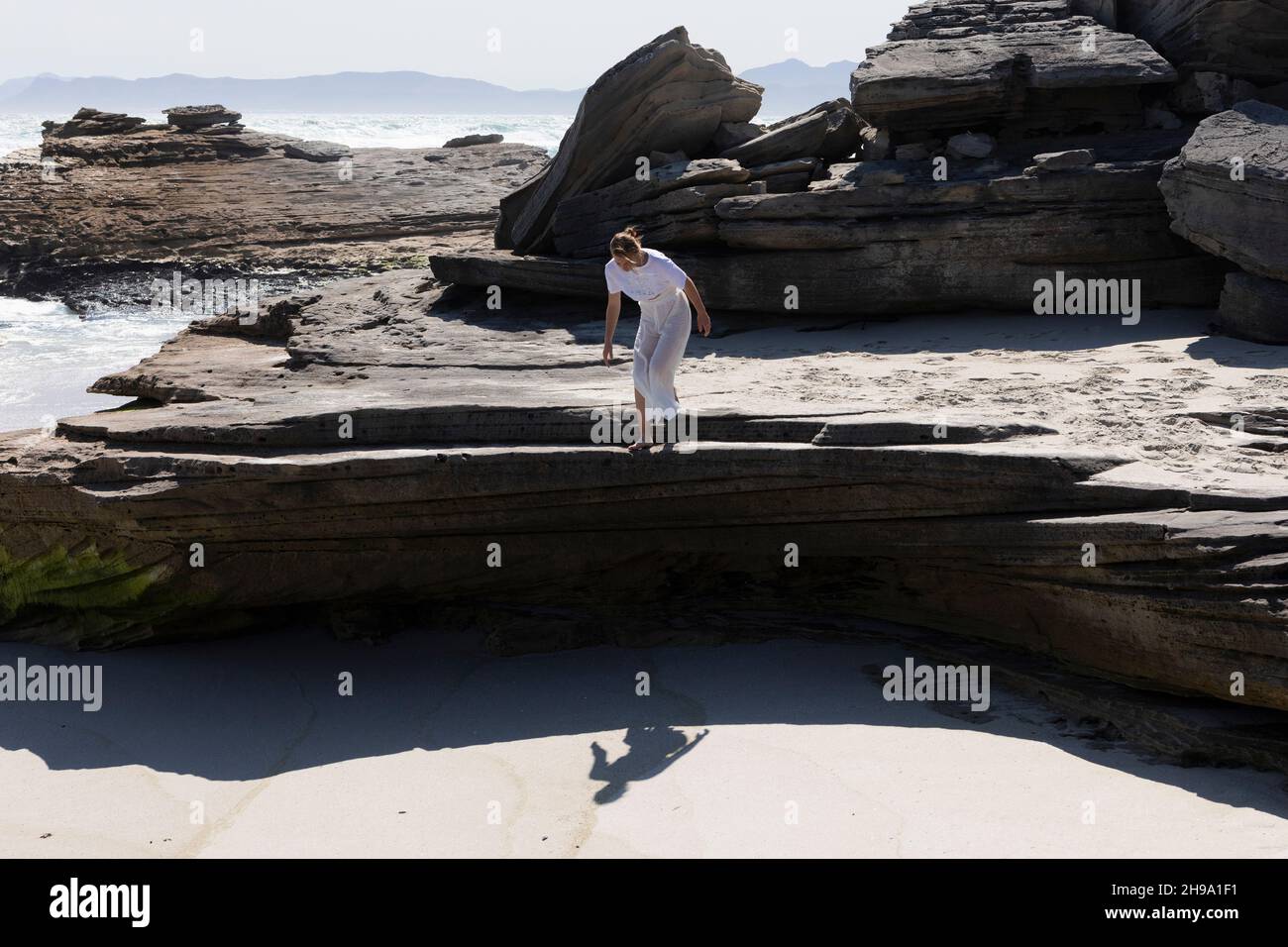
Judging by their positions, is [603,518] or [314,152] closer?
[603,518]

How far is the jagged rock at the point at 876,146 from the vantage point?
38.7 feet

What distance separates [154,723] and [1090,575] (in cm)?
614

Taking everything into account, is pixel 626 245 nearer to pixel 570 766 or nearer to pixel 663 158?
pixel 570 766

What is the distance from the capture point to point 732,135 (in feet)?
40.7

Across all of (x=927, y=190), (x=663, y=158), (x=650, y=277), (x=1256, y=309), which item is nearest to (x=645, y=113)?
(x=663, y=158)

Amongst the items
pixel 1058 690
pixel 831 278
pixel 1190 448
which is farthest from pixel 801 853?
pixel 831 278

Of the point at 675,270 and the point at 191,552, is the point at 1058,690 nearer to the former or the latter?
the point at 675,270

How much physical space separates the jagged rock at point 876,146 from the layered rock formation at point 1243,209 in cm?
273

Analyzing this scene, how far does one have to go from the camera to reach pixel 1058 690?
7148 mm

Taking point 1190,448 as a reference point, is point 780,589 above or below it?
below

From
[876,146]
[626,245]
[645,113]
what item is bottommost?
[626,245]

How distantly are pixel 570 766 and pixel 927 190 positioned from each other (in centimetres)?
643

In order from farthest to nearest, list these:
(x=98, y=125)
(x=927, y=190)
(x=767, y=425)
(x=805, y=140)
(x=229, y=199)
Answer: (x=98, y=125), (x=229, y=199), (x=805, y=140), (x=927, y=190), (x=767, y=425)

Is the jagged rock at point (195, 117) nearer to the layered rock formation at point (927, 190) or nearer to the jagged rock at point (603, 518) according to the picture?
the layered rock formation at point (927, 190)
